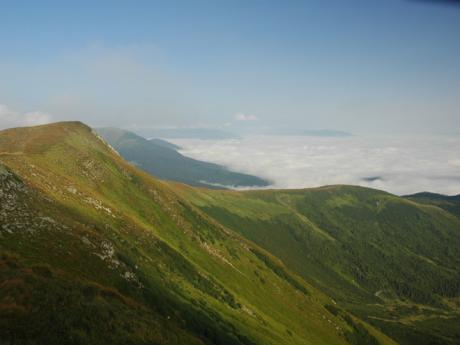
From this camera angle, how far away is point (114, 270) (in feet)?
166

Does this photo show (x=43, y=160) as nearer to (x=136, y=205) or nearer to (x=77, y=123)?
(x=136, y=205)

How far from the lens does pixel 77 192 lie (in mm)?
86688

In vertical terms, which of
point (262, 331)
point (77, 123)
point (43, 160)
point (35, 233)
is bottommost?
point (262, 331)

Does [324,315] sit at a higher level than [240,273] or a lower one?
lower

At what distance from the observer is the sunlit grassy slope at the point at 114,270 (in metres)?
33.5

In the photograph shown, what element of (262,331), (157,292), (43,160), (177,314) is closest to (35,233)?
(157,292)

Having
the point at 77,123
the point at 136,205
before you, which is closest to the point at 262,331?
the point at 136,205

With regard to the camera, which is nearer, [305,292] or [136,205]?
[136,205]

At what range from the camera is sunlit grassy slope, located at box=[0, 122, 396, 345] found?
33469 mm

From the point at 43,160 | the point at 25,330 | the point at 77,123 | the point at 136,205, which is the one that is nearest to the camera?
the point at 25,330

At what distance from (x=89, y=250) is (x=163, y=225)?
236ft

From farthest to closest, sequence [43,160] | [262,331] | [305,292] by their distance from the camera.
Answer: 1. [305,292]
2. [43,160]
3. [262,331]

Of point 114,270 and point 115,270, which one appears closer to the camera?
point 114,270

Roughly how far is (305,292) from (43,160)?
12457cm
